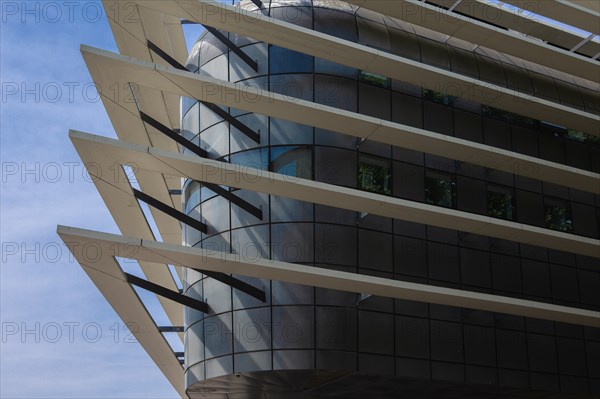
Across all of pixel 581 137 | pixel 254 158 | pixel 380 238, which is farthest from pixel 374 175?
pixel 581 137

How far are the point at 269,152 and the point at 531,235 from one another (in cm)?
937

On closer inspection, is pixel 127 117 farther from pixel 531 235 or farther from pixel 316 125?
pixel 531 235

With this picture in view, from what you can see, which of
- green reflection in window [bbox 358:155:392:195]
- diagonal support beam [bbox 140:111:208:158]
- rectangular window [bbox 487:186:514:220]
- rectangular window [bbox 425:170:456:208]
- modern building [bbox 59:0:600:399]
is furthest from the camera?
rectangular window [bbox 487:186:514:220]

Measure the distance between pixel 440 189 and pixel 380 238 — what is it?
10.8 feet

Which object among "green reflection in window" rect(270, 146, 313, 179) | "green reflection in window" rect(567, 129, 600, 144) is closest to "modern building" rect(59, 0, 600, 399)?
"green reflection in window" rect(270, 146, 313, 179)

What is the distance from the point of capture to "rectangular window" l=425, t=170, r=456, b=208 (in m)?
27.7

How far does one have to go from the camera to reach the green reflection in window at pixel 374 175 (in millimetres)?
26453

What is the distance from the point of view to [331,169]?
26000 millimetres

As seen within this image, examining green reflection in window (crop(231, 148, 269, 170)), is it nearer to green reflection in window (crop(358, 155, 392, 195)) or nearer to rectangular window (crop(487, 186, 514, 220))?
green reflection in window (crop(358, 155, 392, 195))

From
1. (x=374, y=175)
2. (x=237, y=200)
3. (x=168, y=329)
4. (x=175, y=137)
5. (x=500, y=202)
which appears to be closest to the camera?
(x=237, y=200)

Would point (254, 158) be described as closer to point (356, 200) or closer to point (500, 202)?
point (356, 200)

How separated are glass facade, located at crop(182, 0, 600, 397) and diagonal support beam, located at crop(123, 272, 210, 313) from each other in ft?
1.13

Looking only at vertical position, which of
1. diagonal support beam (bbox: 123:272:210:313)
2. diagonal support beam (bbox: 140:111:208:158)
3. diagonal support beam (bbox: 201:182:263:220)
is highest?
diagonal support beam (bbox: 140:111:208:158)

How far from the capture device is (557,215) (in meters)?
30.3
